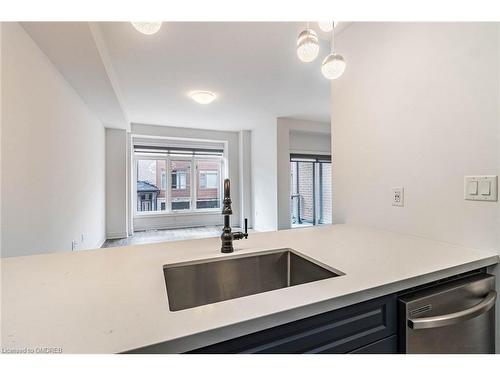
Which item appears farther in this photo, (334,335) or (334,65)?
(334,65)

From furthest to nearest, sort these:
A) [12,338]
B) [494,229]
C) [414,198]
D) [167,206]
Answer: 1. [167,206]
2. [414,198]
3. [494,229]
4. [12,338]

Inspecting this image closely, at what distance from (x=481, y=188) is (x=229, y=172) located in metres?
5.31

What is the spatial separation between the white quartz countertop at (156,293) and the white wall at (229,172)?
476cm

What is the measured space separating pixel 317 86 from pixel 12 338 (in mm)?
3595

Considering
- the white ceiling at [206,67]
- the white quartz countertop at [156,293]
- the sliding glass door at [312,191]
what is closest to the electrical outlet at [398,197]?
the white quartz countertop at [156,293]

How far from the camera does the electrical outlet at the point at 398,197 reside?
140cm

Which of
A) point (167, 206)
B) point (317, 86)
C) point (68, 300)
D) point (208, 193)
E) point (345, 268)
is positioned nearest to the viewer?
point (68, 300)

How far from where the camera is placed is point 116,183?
15.9 feet

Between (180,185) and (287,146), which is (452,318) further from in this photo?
(180,185)

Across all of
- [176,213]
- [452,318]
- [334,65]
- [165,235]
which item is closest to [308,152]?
[176,213]
